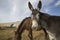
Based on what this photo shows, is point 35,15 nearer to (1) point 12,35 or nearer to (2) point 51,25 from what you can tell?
(2) point 51,25

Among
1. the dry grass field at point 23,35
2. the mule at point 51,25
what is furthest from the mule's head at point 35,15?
the dry grass field at point 23,35

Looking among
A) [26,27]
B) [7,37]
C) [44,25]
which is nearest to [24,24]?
[26,27]

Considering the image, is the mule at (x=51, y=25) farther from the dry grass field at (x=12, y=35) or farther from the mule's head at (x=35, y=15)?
the dry grass field at (x=12, y=35)

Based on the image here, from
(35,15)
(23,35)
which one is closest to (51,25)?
(35,15)

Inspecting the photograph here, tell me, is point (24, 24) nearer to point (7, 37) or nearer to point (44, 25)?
point (44, 25)

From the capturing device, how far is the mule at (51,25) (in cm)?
1014

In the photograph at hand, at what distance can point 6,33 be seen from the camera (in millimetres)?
21188

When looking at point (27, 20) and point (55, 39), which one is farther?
point (27, 20)

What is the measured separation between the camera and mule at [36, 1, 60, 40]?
399 inches

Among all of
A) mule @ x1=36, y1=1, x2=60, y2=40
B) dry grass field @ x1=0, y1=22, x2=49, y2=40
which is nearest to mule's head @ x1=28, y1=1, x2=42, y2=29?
mule @ x1=36, y1=1, x2=60, y2=40

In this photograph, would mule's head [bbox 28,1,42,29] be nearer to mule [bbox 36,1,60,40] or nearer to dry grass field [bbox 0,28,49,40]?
mule [bbox 36,1,60,40]

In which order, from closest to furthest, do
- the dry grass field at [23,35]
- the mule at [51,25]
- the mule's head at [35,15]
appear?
the mule's head at [35,15]
the mule at [51,25]
the dry grass field at [23,35]

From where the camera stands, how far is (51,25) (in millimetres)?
10289

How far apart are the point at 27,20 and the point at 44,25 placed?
332 centimetres
